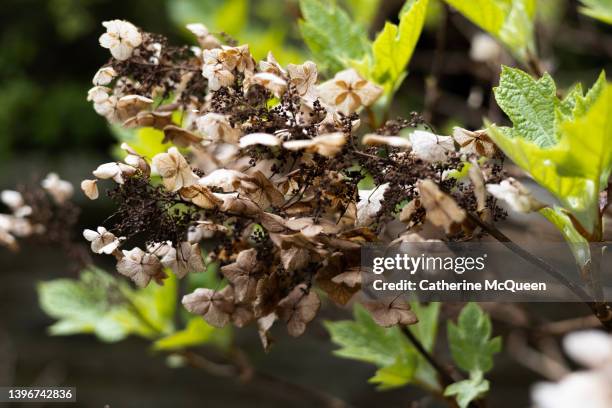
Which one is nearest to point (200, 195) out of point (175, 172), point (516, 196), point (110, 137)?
point (175, 172)

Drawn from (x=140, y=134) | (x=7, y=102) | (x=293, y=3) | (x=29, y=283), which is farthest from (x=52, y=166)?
(x=140, y=134)

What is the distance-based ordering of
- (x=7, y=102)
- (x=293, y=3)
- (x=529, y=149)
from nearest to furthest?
(x=529, y=149), (x=293, y=3), (x=7, y=102)

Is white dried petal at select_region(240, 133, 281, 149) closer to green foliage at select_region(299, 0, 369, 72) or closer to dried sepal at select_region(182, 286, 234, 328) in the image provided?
dried sepal at select_region(182, 286, 234, 328)

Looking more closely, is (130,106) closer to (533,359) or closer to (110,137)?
(533,359)

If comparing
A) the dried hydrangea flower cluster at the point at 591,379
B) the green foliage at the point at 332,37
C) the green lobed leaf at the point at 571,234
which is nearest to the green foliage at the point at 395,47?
the green foliage at the point at 332,37

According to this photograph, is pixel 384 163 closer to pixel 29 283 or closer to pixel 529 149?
pixel 529 149
